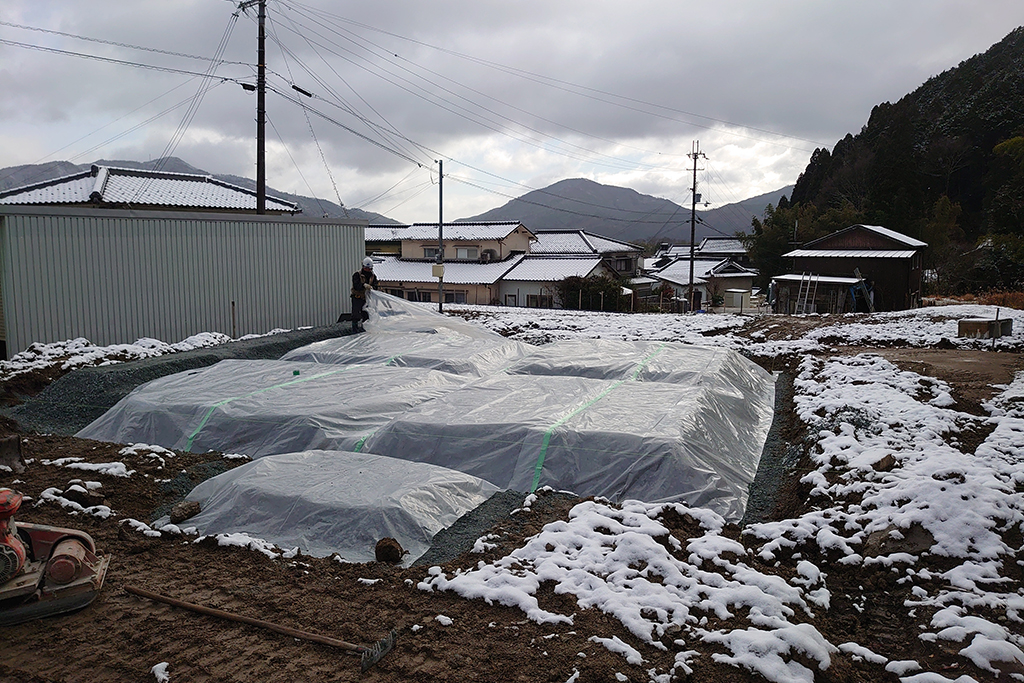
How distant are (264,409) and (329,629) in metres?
4.14

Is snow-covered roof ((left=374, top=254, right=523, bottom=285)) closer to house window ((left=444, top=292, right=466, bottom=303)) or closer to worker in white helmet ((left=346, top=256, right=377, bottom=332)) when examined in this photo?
house window ((left=444, top=292, right=466, bottom=303))

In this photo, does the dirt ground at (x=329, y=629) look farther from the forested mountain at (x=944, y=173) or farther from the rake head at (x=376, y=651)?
the forested mountain at (x=944, y=173)

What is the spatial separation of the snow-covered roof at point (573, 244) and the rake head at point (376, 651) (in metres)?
31.4

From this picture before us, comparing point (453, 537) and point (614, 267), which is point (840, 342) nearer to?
point (453, 537)

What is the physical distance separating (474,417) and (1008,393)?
6.02m

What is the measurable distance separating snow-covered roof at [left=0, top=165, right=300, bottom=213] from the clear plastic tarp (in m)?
12.3

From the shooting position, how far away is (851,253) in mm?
26094

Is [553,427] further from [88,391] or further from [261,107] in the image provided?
[261,107]

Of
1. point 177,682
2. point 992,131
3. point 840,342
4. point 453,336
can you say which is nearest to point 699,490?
point 177,682

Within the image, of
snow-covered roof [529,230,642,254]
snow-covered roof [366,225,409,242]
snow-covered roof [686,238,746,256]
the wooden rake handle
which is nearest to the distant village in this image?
snow-covered roof [529,230,642,254]

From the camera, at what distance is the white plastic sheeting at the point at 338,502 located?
4262 mm

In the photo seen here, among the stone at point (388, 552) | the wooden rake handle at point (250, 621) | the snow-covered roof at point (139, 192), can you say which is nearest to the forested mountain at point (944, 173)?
the snow-covered roof at point (139, 192)

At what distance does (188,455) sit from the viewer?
603cm

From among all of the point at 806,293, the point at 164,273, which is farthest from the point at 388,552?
the point at 806,293
